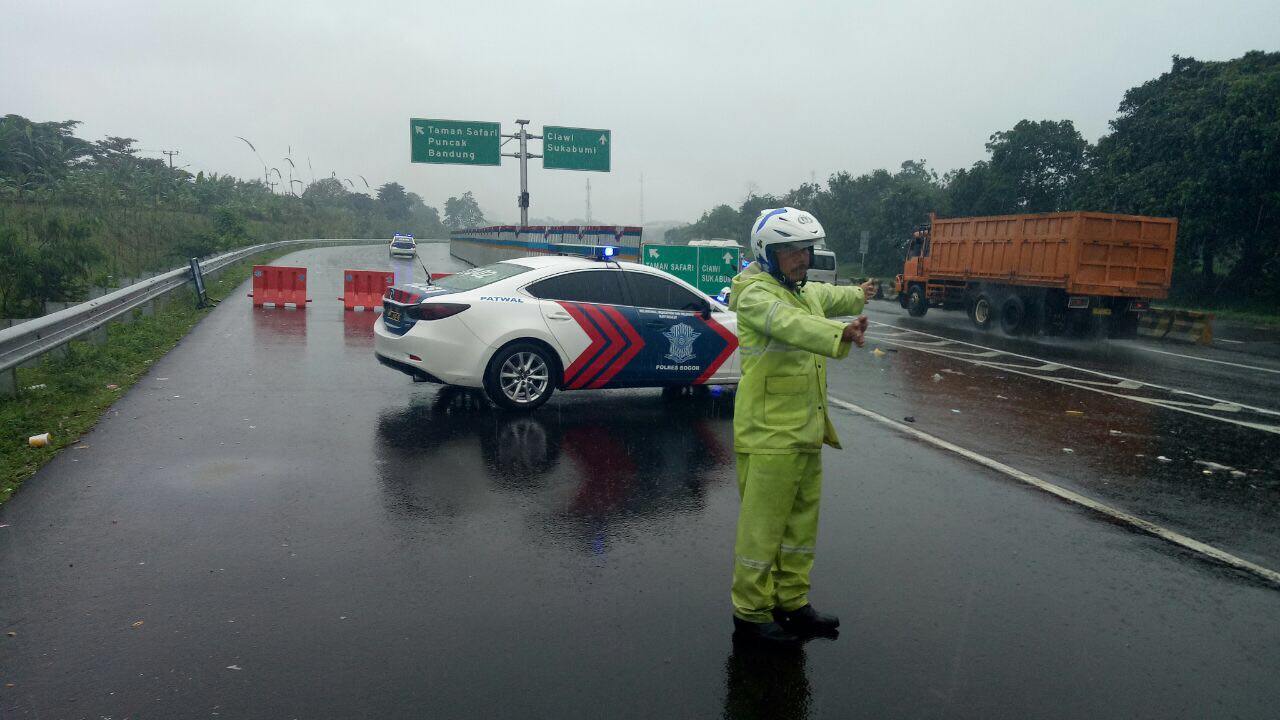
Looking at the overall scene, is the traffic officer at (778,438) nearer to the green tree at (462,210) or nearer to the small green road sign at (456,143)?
the small green road sign at (456,143)

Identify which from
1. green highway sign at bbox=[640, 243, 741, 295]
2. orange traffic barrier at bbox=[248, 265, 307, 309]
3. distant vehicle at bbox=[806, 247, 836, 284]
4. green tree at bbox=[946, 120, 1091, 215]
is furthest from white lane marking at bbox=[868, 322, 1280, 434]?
green tree at bbox=[946, 120, 1091, 215]

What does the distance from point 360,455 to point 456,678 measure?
381 cm

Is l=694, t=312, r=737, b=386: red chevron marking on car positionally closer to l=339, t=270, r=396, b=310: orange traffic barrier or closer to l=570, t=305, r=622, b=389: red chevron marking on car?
l=570, t=305, r=622, b=389: red chevron marking on car

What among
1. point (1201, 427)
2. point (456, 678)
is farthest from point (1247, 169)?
point (456, 678)

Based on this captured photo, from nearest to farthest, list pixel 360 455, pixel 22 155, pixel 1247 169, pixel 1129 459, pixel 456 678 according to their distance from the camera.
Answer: pixel 456 678
pixel 360 455
pixel 1129 459
pixel 1247 169
pixel 22 155

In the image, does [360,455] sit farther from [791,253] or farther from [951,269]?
[951,269]

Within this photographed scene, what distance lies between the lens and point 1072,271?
1886cm

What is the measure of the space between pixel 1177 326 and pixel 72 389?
20834mm

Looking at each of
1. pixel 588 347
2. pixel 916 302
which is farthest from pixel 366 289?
pixel 916 302

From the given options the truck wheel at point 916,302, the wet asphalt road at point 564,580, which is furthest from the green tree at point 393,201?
the wet asphalt road at point 564,580

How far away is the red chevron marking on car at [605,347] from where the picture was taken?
30.2 feet

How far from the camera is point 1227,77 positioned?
31.2m

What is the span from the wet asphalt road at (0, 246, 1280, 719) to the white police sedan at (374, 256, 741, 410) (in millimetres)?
567

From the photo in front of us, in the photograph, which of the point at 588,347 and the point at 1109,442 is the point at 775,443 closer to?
the point at 588,347
